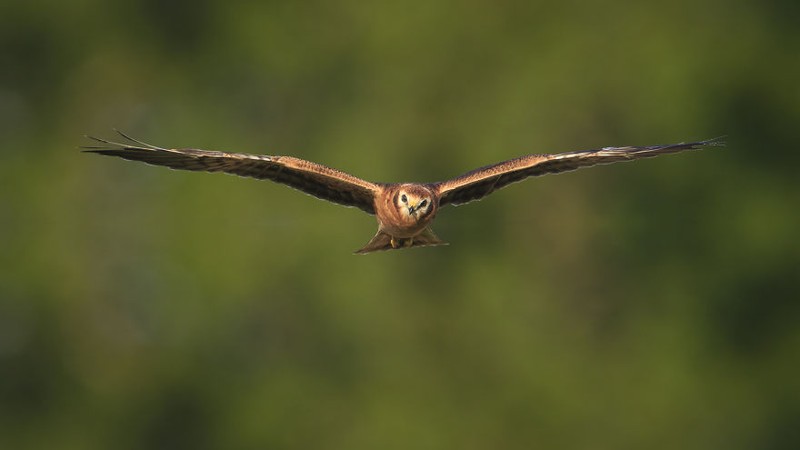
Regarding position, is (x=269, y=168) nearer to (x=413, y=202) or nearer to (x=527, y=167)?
(x=413, y=202)

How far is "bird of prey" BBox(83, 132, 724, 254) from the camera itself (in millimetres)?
11688

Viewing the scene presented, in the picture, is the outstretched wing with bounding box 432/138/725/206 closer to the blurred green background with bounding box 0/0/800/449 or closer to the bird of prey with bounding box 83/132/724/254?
the bird of prey with bounding box 83/132/724/254

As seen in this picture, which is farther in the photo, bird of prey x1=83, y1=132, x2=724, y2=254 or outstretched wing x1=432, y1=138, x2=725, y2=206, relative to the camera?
outstretched wing x1=432, y1=138, x2=725, y2=206

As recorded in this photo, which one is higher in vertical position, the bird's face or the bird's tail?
the bird's face

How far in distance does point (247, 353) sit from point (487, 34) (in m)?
16.5

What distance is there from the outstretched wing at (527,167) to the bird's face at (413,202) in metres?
0.35

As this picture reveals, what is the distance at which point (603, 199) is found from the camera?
2889 cm

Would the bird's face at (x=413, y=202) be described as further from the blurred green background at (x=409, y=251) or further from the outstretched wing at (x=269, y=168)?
the blurred green background at (x=409, y=251)

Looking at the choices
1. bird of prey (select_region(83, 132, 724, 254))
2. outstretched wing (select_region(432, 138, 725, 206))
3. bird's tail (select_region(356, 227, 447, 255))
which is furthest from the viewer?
bird's tail (select_region(356, 227, 447, 255))

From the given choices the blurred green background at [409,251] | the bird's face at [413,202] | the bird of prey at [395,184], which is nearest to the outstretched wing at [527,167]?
the bird of prey at [395,184]

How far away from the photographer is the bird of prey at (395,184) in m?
11.7

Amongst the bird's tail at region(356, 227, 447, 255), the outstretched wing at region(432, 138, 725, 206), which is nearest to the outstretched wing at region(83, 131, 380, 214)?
the bird's tail at region(356, 227, 447, 255)

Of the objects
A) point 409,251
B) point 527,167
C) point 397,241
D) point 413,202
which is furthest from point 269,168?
point 409,251

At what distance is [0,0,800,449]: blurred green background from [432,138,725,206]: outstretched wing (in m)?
2.68
